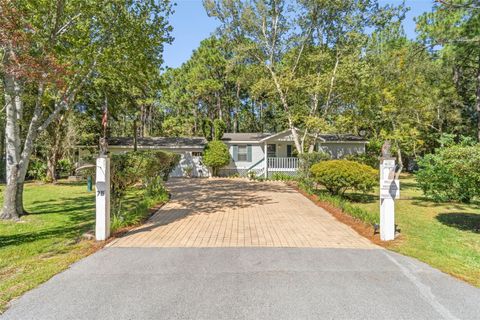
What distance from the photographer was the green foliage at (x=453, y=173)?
6.69 m

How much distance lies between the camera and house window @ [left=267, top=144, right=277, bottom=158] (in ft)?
76.6

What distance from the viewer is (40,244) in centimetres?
602

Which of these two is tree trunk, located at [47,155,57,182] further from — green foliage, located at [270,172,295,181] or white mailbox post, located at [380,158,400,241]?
white mailbox post, located at [380,158,400,241]

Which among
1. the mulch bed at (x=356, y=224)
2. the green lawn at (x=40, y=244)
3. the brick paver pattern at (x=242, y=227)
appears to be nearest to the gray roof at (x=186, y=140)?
the brick paver pattern at (x=242, y=227)

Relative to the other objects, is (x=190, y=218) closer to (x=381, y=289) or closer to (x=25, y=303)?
(x=25, y=303)

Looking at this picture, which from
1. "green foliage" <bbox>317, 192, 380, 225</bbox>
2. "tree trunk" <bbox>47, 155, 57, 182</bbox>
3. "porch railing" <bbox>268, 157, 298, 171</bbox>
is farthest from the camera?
"porch railing" <bbox>268, 157, 298, 171</bbox>

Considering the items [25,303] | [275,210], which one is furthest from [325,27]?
[25,303]

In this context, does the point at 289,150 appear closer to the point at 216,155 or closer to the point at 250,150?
the point at 250,150

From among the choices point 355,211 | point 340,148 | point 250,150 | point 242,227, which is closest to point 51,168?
point 250,150

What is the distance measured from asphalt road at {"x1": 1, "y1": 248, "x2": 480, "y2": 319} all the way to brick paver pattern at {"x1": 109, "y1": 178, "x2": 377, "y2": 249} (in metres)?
0.79

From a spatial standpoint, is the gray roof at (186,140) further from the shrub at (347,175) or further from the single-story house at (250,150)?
the shrub at (347,175)

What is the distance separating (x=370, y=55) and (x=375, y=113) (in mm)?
4315

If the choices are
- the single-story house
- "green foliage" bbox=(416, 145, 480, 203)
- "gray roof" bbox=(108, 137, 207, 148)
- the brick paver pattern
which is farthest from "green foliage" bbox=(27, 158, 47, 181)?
"green foliage" bbox=(416, 145, 480, 203)

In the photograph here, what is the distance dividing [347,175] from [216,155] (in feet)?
38.9
